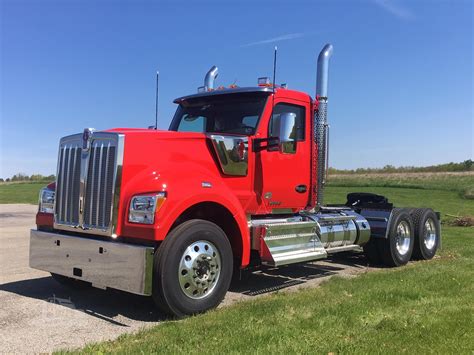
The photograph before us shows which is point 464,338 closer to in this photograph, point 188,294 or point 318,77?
point 188,294

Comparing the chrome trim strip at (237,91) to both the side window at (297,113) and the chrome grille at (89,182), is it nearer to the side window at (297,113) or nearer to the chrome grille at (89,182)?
the side window at (297,113)

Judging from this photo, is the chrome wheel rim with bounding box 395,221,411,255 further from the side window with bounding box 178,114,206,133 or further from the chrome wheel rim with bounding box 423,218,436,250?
the side window with bounding box 178,114,206,133

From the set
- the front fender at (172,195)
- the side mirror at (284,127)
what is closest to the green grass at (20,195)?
the side mirror at (284,127)

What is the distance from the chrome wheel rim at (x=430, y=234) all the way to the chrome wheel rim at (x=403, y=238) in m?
0.70

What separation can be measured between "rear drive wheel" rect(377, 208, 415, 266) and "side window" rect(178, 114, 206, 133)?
164 inches

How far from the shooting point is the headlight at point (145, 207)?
519 cm

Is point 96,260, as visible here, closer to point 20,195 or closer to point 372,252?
point 372,252

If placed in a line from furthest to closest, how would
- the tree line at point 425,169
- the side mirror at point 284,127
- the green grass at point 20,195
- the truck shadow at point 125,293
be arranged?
the tree line at point 425,169
the green grass at point 20,195
the side mirror at point 284,127
the truck shadow at point 125,293

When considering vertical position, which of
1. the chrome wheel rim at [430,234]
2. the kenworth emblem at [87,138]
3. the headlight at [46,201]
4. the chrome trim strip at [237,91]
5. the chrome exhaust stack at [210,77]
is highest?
the chrome exhaust stack at [210,77]

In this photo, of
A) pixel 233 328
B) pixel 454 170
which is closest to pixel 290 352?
pixel 233 328

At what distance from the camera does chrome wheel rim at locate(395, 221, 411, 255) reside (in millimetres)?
9688

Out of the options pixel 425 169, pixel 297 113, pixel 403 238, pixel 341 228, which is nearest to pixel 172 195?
pixel 297 113

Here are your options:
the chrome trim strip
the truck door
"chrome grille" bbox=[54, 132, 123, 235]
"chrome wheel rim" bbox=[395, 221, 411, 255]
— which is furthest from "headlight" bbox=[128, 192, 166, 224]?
"chrome wheel rim" bbox=[395, 221, 411, 255]

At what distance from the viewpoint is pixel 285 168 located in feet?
24.3
